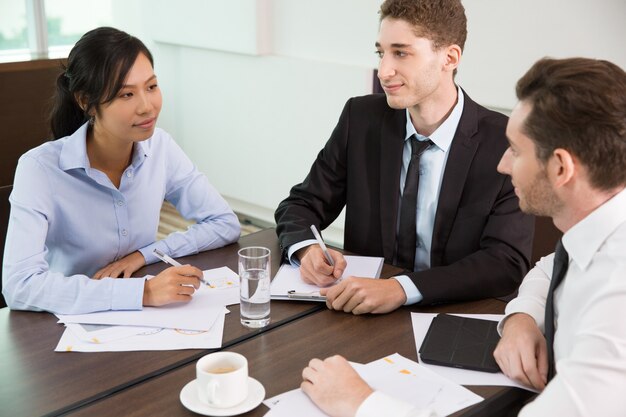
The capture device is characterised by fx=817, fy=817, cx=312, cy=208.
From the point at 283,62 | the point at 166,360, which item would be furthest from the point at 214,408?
the point at 283,62

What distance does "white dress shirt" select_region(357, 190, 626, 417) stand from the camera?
1300mm

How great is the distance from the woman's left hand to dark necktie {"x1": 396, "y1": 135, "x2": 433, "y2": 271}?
72cm

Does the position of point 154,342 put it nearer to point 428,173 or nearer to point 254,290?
point 254,290

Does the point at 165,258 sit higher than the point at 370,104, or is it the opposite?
the point at 370,104

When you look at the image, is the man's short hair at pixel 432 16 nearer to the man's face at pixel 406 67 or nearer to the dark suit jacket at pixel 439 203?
the man's face at pixel 406 67

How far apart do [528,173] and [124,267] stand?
3.55 ft

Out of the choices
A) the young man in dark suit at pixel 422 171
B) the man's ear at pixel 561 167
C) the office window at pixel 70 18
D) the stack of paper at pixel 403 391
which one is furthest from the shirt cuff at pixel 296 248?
the office window at pixel 70 18

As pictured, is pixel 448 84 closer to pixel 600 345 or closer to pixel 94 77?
pixel 94 77

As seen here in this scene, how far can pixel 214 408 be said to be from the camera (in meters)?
1.44

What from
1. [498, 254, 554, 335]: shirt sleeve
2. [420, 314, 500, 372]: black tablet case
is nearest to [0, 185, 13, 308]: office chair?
[420, 314, 500, 372]: black tablet case

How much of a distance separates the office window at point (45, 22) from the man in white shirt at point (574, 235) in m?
4.08

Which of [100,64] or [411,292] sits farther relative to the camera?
[100,64]

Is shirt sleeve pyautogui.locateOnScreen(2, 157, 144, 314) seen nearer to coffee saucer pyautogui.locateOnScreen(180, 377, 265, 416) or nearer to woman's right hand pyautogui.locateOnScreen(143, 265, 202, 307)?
woman's right hand pyautogui.locateOnScreen(143, 265, 202, 307)

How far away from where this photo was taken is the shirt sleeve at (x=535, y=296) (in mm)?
1752
